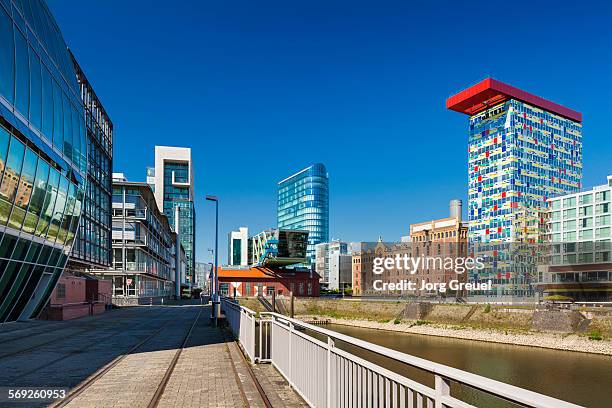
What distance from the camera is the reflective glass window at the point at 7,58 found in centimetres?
1653

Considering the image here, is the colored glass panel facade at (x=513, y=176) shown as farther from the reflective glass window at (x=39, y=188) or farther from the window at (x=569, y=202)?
the reflective glass window at (x=39, y=188)

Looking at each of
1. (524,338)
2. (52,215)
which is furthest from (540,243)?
(52,215)

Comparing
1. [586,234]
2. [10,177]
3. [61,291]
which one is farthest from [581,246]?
[10,177]

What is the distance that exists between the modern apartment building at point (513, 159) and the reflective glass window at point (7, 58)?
330 ft

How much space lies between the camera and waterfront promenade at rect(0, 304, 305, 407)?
28.0ft

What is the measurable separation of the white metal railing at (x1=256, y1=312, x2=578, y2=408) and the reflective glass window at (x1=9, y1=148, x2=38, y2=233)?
12.6 meters

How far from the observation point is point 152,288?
76125 millimetres

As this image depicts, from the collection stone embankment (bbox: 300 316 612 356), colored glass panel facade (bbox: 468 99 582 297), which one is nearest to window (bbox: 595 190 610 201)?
colored glass panel facade (bbox: 468 99 582 297)

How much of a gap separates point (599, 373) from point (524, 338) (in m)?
13.9

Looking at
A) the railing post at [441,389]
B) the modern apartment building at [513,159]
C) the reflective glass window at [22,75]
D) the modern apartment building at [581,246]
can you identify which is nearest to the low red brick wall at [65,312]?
the reflective glass window at [22,75]

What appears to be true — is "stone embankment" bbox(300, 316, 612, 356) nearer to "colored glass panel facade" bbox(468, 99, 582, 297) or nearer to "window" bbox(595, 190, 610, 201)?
"window" bbox(595, 190, 610, 201)

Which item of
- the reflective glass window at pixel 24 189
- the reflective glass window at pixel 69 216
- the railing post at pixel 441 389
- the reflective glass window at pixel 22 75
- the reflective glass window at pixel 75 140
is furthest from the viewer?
the reflective glass window at pixel 75 140

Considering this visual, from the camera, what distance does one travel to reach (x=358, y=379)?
17.1 ft

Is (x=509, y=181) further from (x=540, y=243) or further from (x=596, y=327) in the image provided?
(x=596, y=327)
